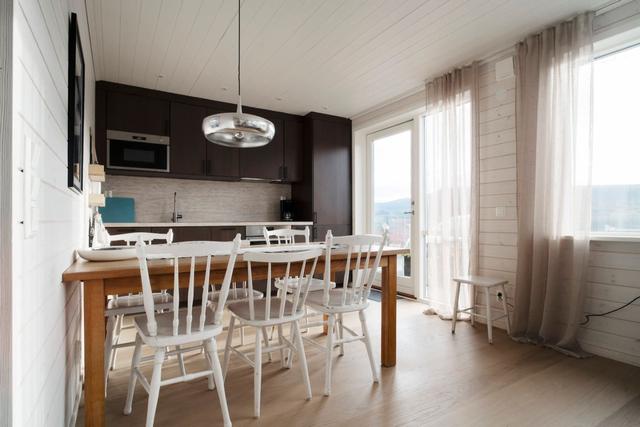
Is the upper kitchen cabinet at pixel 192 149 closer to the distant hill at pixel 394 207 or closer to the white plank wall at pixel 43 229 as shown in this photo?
the distant hill at pixel 394 207

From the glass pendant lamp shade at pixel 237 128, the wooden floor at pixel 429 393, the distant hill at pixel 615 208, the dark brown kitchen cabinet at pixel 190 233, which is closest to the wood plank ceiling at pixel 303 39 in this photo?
the glass pendant lamp shade at pixel 237 128

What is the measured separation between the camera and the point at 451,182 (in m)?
3.52

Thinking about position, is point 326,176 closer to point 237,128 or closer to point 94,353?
point 237,128

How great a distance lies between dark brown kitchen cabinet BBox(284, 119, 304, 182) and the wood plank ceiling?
94 centimetres

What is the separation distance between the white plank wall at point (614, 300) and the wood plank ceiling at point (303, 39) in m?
1.75

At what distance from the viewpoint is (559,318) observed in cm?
275

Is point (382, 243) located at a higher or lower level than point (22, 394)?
higher

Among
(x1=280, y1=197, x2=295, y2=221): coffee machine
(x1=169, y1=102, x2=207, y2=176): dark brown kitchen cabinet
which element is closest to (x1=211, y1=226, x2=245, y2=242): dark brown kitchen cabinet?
(x1=169, y1=102, x2=207, y2=176): dark brown kitchen cabinet

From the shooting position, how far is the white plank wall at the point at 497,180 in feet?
10.3

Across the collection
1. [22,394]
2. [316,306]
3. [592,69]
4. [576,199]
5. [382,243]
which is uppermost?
[592,69]

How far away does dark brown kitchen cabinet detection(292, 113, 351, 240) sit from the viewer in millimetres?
4957

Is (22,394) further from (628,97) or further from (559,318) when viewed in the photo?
(628,97)

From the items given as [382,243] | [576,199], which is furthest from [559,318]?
[382,243]

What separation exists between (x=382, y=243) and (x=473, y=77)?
215cm
